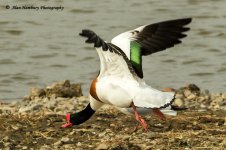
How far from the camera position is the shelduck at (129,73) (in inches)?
334

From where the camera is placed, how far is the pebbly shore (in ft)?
27.1

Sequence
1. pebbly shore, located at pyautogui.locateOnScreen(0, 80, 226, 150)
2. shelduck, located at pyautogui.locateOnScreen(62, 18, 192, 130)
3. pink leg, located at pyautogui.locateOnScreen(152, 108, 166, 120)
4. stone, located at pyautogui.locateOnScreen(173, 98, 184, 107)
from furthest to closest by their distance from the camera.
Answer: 1. stone, located at pyautogui.locateOnScreen(173, 98, 184, 107)
2. pink leg, located at pyautogui.locateOnScreen(152, 108, 166, 120)
3. shelduck, located at pyautogui.locateOnScreen(62, 18, 192, 130)
4. pebbly shore, located at pyautogui.locateOnScreen(0, 80, 226, 150)

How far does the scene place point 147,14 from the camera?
61.9 ft

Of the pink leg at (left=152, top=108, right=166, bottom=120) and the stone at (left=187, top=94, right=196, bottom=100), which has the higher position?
the pink leg at (left=152, top=108, right=166, bottom=120)

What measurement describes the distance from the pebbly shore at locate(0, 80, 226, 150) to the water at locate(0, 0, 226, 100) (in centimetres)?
201

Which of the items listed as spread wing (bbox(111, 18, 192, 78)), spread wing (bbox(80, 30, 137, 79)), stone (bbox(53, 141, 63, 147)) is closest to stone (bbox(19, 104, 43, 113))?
spread wing (bbox(111, 18, 192, 78))

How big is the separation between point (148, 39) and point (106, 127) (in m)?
1.08

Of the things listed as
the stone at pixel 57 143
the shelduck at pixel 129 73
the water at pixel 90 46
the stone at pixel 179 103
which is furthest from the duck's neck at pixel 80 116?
the water at pixel 90 46

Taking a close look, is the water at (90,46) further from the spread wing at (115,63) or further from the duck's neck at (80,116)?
the spread wing at (115,63)

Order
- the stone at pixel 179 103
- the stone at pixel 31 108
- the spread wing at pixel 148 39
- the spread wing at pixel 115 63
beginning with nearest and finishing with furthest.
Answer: the spread wing at pixel 115 63 < the spread wing at pixel 148 39 < the stone at pixel 31 108 < the stone at pixel 179 103

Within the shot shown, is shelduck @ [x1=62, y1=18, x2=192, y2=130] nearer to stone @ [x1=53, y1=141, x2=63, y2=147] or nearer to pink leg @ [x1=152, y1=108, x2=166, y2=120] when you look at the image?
pink leg @ [x1=152, y1=108, x2=166, y2=120]

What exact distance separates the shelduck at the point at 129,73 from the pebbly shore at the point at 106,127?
8.9 inches

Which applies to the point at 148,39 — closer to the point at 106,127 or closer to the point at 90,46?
the point at 106,127

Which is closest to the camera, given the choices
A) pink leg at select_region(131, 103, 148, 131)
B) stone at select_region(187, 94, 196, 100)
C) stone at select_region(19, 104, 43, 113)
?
pink leg at select_region(131, 103, 148, 131)
